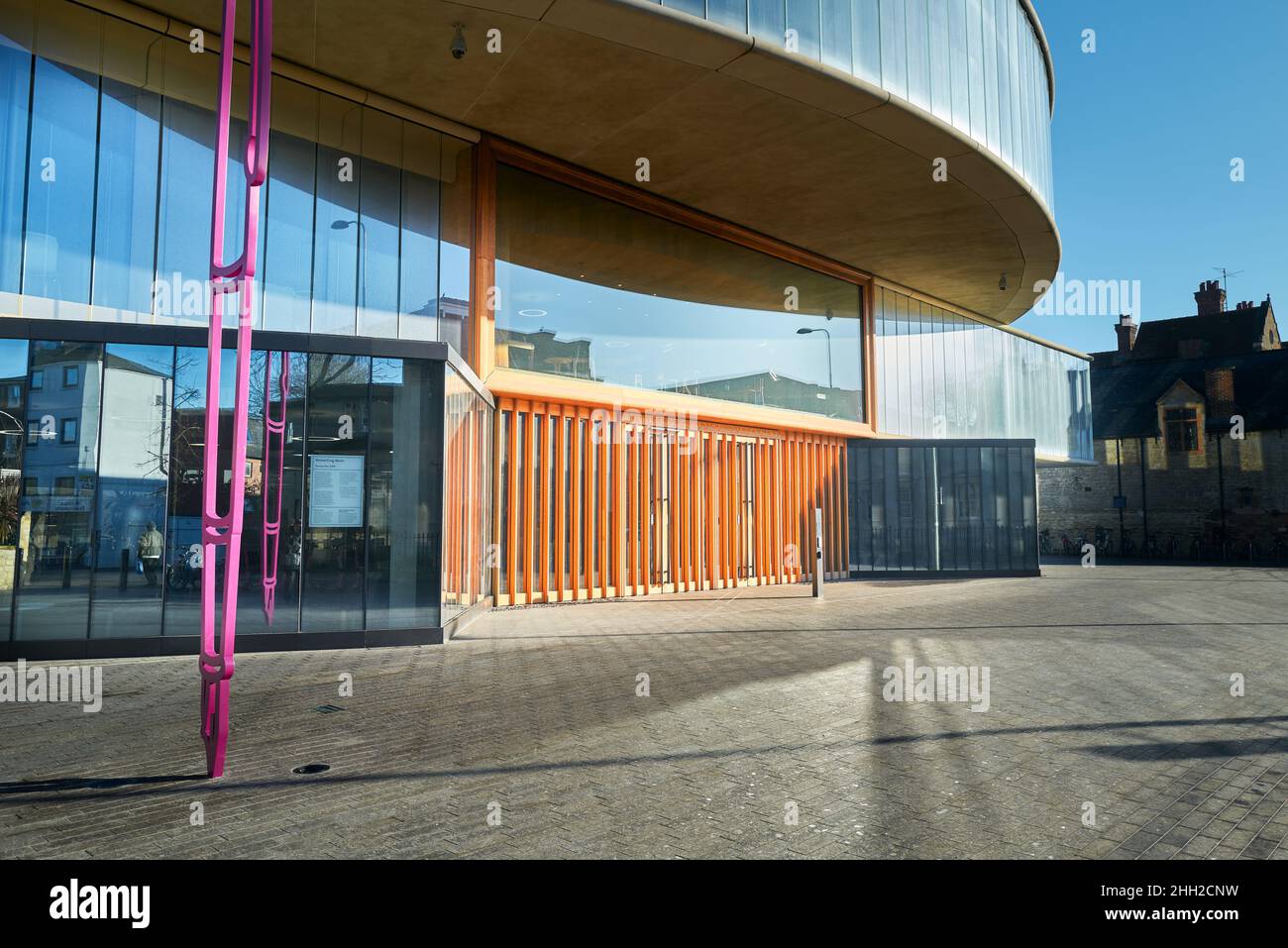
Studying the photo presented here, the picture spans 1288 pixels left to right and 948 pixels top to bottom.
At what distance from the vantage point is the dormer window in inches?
1572

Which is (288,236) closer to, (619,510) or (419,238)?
(419,238)

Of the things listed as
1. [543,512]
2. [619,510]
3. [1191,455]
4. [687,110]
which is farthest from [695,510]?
[1191,455]

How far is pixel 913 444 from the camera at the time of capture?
77.9ft

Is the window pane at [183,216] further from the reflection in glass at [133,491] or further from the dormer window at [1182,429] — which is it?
the dormer window at [1182,429]

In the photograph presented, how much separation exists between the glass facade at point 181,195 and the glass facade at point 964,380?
1419 cm

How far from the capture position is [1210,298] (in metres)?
48.3

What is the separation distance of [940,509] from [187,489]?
19.1 metres

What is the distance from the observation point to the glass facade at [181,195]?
1122cm

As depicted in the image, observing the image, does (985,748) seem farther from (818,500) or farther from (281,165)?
(818,500)

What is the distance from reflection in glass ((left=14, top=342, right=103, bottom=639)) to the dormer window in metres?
43.4

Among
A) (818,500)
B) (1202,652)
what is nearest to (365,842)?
(1202,652)

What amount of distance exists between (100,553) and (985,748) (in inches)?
379

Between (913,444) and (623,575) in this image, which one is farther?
(913,444)
